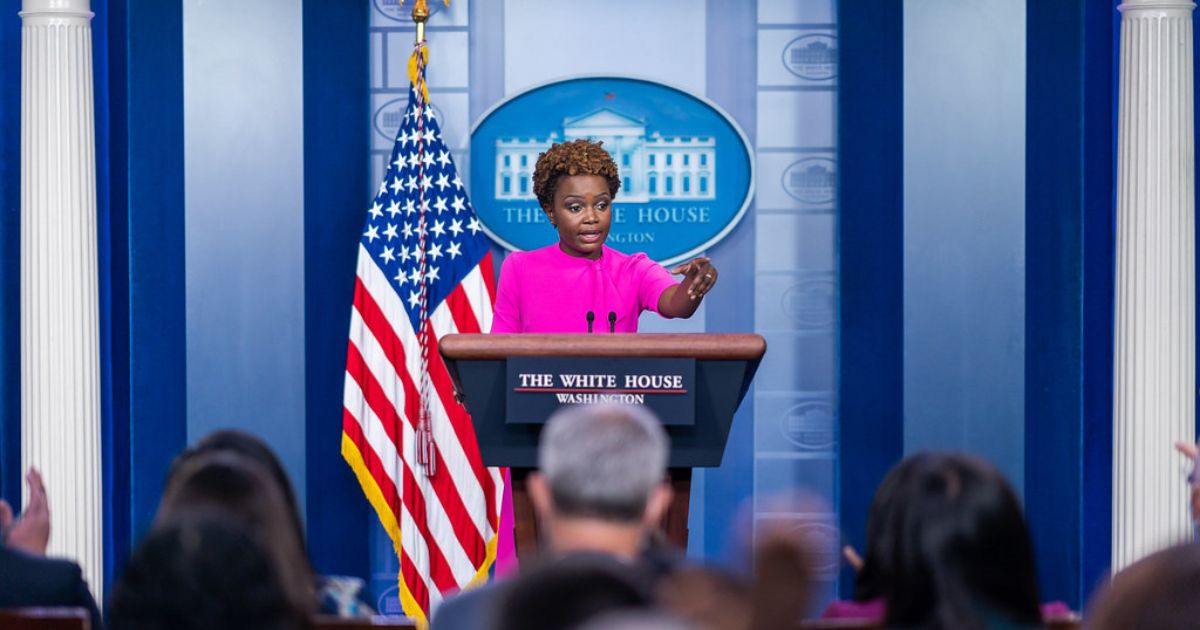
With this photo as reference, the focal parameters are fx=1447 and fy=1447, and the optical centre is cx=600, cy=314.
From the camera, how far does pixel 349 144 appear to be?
18.5 ft

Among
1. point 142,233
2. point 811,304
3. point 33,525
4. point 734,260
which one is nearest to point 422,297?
point 142,233

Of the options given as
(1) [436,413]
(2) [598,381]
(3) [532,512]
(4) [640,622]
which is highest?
(2) [598,381]

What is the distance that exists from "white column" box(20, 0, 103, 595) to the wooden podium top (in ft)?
7.88

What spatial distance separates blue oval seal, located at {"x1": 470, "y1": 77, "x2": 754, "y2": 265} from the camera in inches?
226

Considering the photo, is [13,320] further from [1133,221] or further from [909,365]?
[1133,221]

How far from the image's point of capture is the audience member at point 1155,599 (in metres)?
1.55

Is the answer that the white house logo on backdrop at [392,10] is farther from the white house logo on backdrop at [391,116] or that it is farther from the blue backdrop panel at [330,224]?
the white house logo on backdrop at [391,116]

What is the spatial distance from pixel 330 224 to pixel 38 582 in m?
3.08

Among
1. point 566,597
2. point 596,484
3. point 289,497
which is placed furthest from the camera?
point 289,497

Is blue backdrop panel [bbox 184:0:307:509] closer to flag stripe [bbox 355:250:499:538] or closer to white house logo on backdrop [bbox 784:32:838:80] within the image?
flag stripe [bbox 355:250:499:538]

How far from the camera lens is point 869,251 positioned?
557cm

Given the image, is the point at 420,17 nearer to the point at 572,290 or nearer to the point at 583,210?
the point at 583,210

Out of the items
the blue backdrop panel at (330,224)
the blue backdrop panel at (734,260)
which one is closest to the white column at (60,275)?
the blue backdrop panel at (330,224)

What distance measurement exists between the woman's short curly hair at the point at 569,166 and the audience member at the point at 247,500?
226 cm
